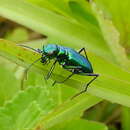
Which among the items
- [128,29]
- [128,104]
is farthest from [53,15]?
[128,104]

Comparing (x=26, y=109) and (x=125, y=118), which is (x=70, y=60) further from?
(x=125, y=118)

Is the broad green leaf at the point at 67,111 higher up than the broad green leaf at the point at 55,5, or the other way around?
the broad green leaf at the point at 55,5

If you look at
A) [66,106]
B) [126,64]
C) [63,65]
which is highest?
[126,64]

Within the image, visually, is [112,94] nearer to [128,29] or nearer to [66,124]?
[66,124]

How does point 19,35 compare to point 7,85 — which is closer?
point 7,85

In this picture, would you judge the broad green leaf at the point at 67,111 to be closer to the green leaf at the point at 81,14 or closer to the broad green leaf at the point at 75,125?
the broad green leaf at the point at 75,125

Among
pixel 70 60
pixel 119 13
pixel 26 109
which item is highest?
pixel 119 13

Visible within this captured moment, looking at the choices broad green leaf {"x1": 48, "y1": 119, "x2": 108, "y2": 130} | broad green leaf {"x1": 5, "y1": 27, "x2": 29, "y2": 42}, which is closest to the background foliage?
broad green leaf {"x1": 48, "y1": 119, "x2": 108, "y2": 130}

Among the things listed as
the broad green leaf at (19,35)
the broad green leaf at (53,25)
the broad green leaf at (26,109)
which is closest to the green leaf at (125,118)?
the broad green leaf at (53,25)

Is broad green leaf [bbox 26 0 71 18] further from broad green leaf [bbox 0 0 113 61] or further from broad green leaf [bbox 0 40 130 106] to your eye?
broad green leaf [bbox 0 40 130 106]

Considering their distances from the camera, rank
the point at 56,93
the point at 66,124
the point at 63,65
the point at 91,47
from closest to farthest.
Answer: the point at 63,65 < the point at 66,124 < the point at 56,93 < the point at 91,47

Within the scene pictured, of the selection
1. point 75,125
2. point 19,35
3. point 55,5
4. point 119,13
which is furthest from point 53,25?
point 19,35
